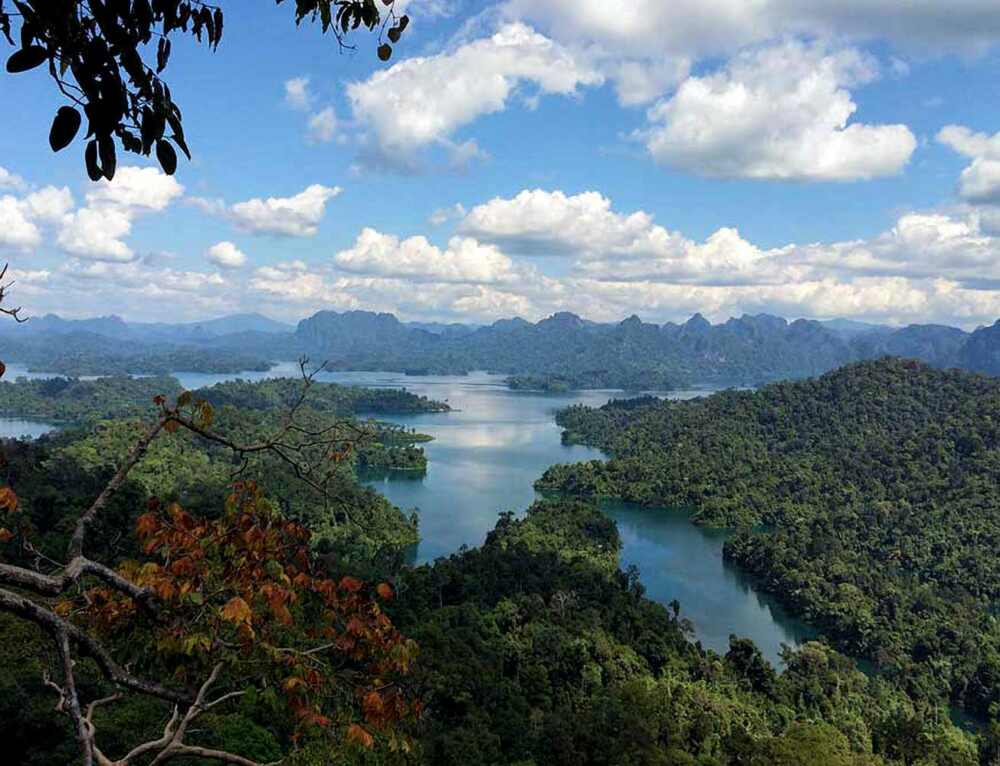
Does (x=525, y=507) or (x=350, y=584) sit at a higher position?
(x=350, y=584)

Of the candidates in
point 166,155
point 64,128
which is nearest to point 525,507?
point 166,155

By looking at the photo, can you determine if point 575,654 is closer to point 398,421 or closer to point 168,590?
point 168,590

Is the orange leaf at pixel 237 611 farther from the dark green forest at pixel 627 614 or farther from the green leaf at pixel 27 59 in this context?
the green leaf at pixel 27 59

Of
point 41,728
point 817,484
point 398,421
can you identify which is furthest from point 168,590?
point 398,421

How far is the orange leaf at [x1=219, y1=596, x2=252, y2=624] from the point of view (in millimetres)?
1898

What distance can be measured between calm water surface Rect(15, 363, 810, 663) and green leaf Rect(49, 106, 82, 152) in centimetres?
2835

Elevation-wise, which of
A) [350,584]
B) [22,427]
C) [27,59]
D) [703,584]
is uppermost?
[27,59]

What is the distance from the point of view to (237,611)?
191cm

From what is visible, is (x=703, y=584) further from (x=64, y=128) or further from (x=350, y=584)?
(x=64, y=128)

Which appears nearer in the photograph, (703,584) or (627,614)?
(627,614)

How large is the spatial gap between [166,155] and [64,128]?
0.25 m

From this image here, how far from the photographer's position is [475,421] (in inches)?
3376

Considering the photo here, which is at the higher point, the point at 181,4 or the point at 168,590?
the point at 181,4

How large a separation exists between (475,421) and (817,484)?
4463cm
